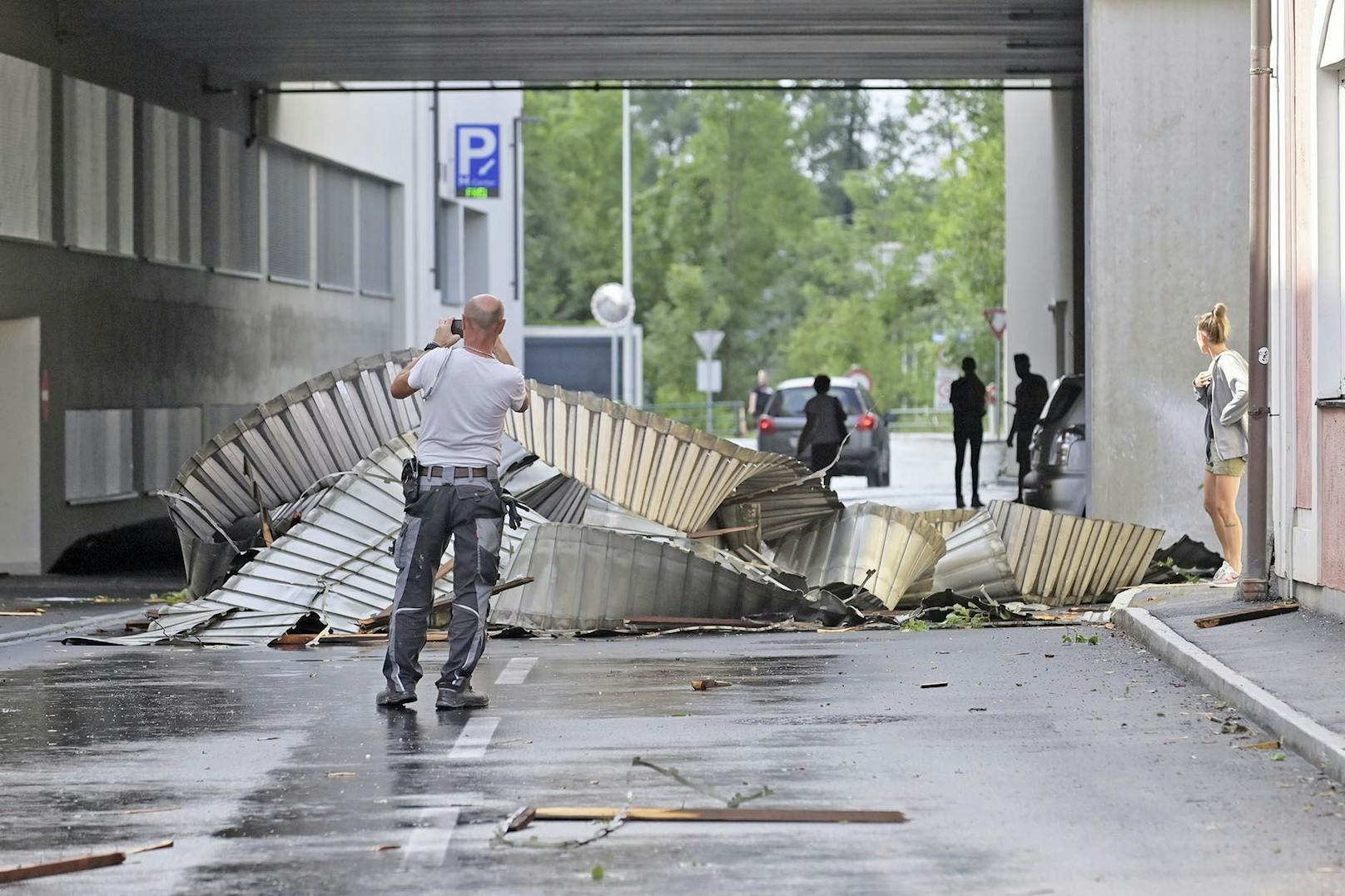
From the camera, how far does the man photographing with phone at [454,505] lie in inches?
401

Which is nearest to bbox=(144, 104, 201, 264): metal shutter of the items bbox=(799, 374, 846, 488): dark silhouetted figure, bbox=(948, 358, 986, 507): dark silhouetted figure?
bbox=(799, 374, 846, 488): dark silhouetted figure

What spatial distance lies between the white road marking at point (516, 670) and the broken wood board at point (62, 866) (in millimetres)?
4775

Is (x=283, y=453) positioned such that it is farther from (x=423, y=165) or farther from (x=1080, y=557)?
(x=423, y=165)

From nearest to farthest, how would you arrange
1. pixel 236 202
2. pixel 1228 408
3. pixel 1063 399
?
pixel 1228 408, pixel 1063 399, pixel 236 202

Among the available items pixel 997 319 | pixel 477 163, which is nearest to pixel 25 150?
pixel 477 163

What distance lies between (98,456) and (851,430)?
1613cm

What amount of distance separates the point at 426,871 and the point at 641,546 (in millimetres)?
8135

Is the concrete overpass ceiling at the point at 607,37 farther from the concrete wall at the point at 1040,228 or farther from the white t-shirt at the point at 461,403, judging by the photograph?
the white t-shirt at the point at 461,403

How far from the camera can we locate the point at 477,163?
126 ft

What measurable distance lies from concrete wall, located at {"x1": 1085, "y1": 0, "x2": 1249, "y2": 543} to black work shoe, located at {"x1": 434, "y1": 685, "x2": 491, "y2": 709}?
354 inches

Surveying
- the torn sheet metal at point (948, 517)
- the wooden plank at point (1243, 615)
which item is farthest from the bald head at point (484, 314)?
the torn sheet metal at point (948, 517)

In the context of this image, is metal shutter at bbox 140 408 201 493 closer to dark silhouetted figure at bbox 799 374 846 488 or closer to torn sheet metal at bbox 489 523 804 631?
dark silhouetted figure at bbox 799 374 846 488

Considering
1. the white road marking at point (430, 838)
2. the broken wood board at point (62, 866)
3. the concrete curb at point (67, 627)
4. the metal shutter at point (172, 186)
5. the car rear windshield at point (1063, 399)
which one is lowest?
the concrete curb at point (67, 627)

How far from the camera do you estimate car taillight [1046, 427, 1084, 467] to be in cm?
1916
